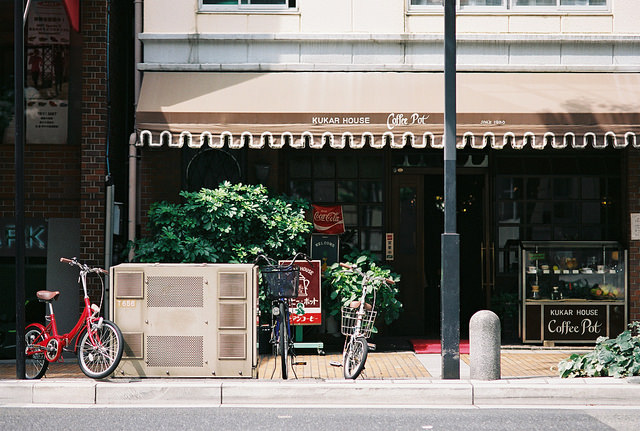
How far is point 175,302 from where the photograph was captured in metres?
8.69

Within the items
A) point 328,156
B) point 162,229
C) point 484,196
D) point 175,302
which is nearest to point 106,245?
point 162,229

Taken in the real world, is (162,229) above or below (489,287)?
above

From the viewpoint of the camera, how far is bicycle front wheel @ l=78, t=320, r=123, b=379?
28.1 ft

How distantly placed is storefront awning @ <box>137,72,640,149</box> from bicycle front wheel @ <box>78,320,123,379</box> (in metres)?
3.06

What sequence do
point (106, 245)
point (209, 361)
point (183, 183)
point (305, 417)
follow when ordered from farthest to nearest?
1. point (183, 183)
2. point (106, 245)
3. point (209, 361)
4. point (305, 417)

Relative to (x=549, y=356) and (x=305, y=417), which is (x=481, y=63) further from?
(x=305, y=417)

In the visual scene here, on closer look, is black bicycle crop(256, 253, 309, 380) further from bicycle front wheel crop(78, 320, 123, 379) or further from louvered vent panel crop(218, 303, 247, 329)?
bicycle front wheel crop(78, 320, 123, 379)

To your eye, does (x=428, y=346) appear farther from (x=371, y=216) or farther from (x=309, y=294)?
(x=371, y=216)

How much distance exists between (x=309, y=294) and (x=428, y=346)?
2122 millimetres

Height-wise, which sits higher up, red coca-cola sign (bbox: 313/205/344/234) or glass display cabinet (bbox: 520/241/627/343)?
red coca-cola sign (bbox: 313/205/344/234)

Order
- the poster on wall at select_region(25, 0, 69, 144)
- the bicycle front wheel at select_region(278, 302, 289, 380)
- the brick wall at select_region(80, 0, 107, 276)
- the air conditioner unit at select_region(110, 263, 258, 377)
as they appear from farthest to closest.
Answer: the poster on wall at select_region(25, 0, 69, 144), the brick wall at select_region(80, 0, 107, 276), the bicycle front wheel at select_region(278, 302, 289, 380), the air conditioner unit at select_region(110, 263, 258, 377)

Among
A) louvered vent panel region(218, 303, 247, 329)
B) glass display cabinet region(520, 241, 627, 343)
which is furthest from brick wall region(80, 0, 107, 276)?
glass display cabinet region(520, 241, 627, 343)

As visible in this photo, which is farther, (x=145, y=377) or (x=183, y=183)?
(x=183, y=183)

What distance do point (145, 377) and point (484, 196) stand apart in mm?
6658
